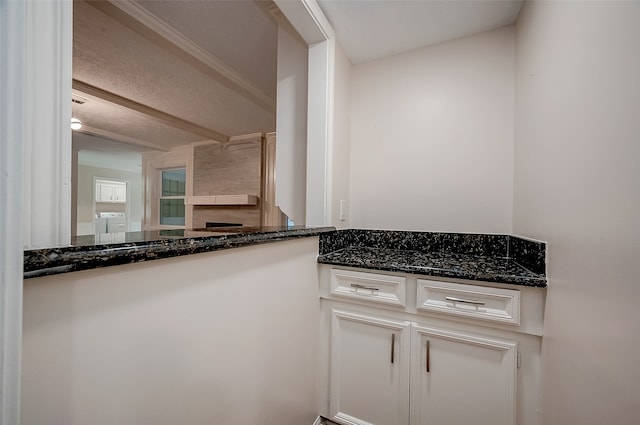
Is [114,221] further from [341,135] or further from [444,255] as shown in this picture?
[444,255]

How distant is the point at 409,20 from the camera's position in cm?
133

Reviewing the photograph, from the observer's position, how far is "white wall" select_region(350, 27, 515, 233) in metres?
1.38

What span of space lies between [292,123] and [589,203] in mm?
1343

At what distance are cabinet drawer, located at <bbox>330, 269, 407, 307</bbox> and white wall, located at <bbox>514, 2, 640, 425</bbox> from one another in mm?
503

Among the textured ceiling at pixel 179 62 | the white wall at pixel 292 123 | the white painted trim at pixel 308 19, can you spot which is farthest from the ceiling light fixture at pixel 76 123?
the white painted trim at pixel 308 19

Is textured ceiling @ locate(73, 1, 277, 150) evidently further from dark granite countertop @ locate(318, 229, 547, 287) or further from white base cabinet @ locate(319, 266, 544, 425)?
white base cabinet @ locate(319, 266, 544, 425)

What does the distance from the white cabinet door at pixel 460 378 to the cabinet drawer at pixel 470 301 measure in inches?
3.8

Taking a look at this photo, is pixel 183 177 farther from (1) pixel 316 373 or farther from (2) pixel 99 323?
(2) pixel 99 323

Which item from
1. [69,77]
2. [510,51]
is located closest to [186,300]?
[69,77]

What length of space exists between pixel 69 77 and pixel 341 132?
1.25m

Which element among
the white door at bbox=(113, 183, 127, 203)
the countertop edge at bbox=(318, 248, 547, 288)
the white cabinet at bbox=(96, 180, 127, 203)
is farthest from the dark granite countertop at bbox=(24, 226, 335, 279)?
the white door at bbox=(113, 183, 127, 203)

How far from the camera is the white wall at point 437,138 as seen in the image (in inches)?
54.2

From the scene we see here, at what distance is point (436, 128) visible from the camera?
4.91 feet

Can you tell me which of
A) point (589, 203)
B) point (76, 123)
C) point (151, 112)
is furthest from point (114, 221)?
point (589, 203)
